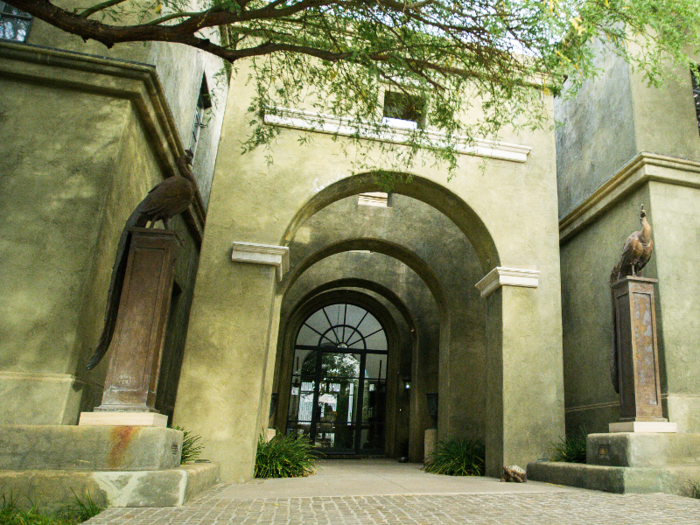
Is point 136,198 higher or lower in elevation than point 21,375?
higher

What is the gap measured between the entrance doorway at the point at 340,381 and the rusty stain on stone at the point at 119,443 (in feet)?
37.4

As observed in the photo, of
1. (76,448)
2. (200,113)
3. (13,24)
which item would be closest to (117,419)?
(76,448)

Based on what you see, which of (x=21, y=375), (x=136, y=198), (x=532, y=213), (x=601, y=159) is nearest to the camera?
(x=21, y=375)

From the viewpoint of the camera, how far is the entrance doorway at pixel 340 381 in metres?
15.4

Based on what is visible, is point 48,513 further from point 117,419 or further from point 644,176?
point 644,176

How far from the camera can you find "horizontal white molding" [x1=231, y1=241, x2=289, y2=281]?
7523mm

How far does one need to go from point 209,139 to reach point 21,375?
7.08 m

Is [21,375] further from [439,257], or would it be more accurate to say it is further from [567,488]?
[439,257]

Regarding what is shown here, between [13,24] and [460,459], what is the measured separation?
8534 millimetres

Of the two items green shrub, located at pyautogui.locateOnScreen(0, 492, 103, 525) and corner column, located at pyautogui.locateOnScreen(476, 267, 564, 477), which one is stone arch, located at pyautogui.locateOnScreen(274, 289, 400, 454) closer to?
corner column, located at pyautogui.locateOnScreen(476, 267, 564, 477)

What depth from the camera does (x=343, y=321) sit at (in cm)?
1653

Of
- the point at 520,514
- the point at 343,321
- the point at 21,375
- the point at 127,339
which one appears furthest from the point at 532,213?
the point at 343,321

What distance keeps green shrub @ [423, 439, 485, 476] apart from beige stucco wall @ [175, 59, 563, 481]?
2.58ft

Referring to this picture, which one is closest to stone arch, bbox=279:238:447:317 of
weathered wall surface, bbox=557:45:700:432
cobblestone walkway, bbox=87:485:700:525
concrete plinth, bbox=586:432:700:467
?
weathered wall surface, bbox=557:45:700:432
